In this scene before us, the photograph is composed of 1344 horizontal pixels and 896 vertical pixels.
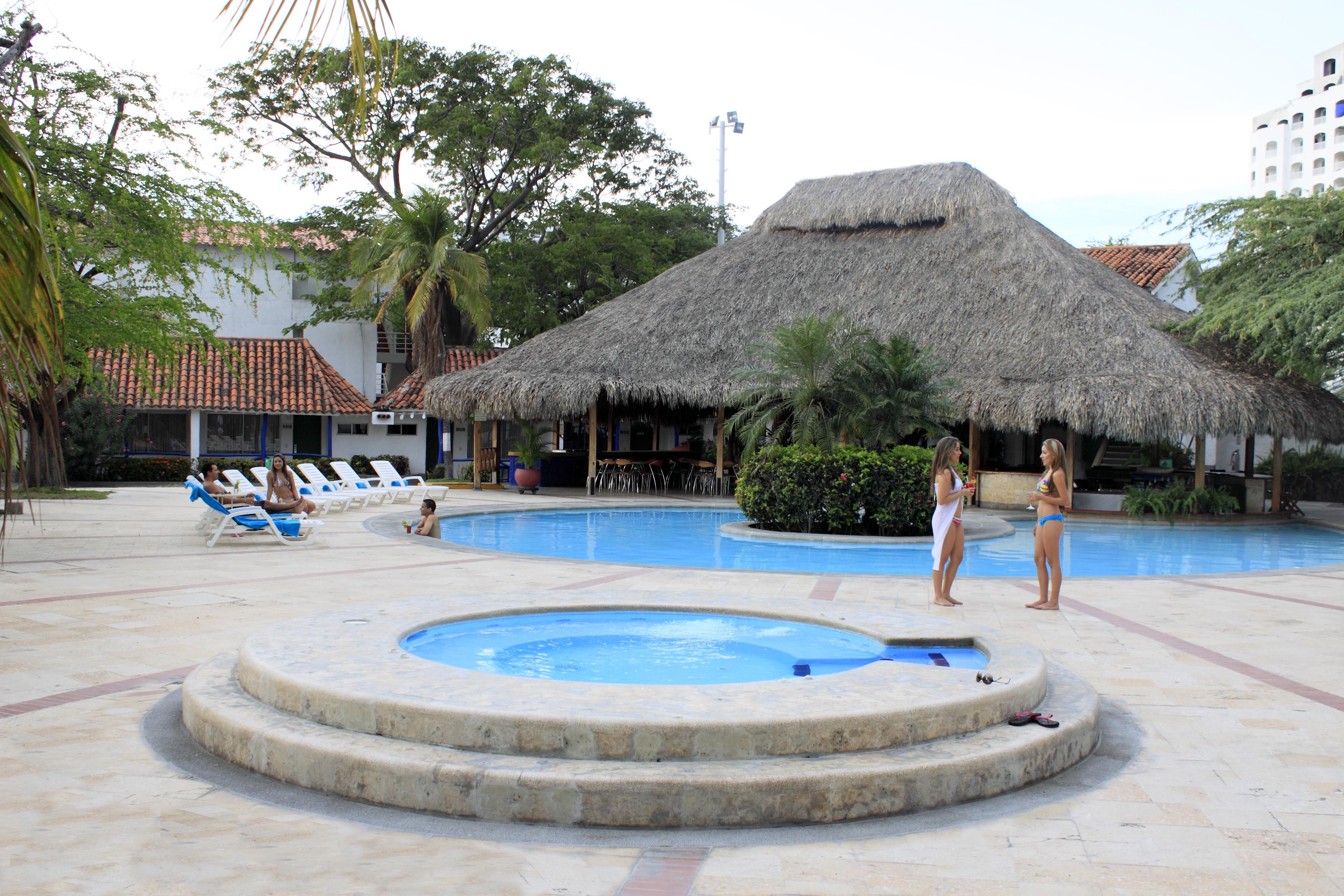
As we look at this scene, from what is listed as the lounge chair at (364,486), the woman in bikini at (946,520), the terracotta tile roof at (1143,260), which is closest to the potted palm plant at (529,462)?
the lounge chair at (364,486)

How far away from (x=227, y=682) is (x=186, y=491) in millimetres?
18696

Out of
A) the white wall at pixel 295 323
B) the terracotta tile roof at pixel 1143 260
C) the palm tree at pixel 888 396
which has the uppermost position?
the terracotta tile roof at pixel 1143 260

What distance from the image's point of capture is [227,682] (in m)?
4.80

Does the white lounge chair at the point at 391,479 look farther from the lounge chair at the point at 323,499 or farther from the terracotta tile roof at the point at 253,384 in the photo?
the terracotta tile roof at the point at 253,384

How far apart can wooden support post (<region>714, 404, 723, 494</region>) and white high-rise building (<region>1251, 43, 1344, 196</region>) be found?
246 ft

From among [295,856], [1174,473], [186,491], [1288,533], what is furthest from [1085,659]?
[186,491]

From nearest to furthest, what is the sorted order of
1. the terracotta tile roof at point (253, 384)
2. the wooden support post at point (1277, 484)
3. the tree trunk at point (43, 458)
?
1. the tree trunk at point (43, 458)
2. the wooden support post at point (1277, 484)
3. the terracotta tile roof at point (253, 384)

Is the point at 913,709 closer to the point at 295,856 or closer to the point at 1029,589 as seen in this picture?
the point at 295,856

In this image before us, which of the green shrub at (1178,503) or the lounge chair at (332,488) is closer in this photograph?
the lounge chair at (332,488)

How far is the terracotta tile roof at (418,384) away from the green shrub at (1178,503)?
674 inches

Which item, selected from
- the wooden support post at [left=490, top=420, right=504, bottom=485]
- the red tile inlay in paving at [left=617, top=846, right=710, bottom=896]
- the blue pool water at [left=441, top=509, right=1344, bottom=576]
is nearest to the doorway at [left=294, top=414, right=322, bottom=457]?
the wooden support post at [left=490, top=420, right=504, bottom=485]

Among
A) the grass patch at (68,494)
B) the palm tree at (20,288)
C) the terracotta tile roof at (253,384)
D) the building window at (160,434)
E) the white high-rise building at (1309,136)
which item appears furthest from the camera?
the white high-rise building at (1309,136)

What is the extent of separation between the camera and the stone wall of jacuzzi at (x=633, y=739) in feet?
11.7

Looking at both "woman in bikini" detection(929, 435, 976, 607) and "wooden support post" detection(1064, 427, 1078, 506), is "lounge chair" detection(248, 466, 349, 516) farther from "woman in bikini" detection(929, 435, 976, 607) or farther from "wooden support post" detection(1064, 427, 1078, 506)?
"wooden support post" detection(1064, 427, 1078, 506)
